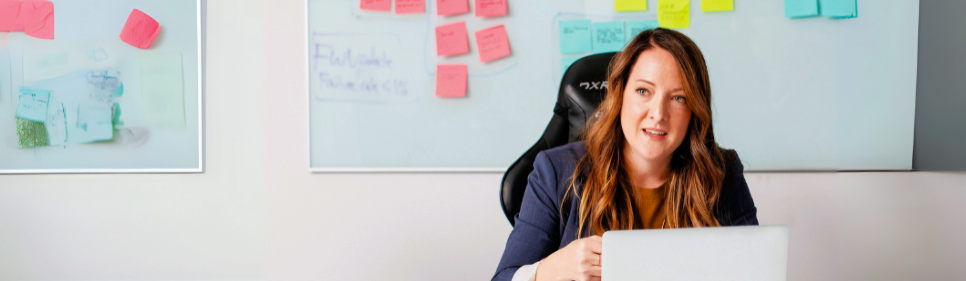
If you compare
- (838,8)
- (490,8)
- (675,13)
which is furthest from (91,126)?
(838,8)

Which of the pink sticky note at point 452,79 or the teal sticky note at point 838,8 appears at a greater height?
the teal sticky note at point 838,8

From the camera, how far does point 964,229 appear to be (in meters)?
2.09

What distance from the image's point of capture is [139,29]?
2092mm

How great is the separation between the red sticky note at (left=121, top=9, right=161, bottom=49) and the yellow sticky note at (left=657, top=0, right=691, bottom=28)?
182 cm

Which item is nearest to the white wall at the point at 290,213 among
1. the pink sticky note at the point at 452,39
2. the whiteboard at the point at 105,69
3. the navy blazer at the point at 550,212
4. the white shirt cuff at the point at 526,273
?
the whiteboard at the point at 105,69

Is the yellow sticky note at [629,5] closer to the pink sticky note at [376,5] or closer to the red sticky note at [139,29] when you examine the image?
the pink sticky note at [376,5]

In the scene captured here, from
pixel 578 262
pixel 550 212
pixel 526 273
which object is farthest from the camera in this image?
pixel 550 212

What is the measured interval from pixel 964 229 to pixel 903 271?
267 millimetres

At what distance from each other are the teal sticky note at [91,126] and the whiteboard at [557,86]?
2.55 ft

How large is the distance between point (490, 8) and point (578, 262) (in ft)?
4.27

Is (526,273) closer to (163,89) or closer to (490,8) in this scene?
(490,8)

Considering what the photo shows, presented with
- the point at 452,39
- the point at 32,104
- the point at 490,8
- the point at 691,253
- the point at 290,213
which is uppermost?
the point at 490,8

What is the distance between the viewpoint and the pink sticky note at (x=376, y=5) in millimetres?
2004

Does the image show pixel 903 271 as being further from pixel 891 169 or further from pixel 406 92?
pixel 406 92
